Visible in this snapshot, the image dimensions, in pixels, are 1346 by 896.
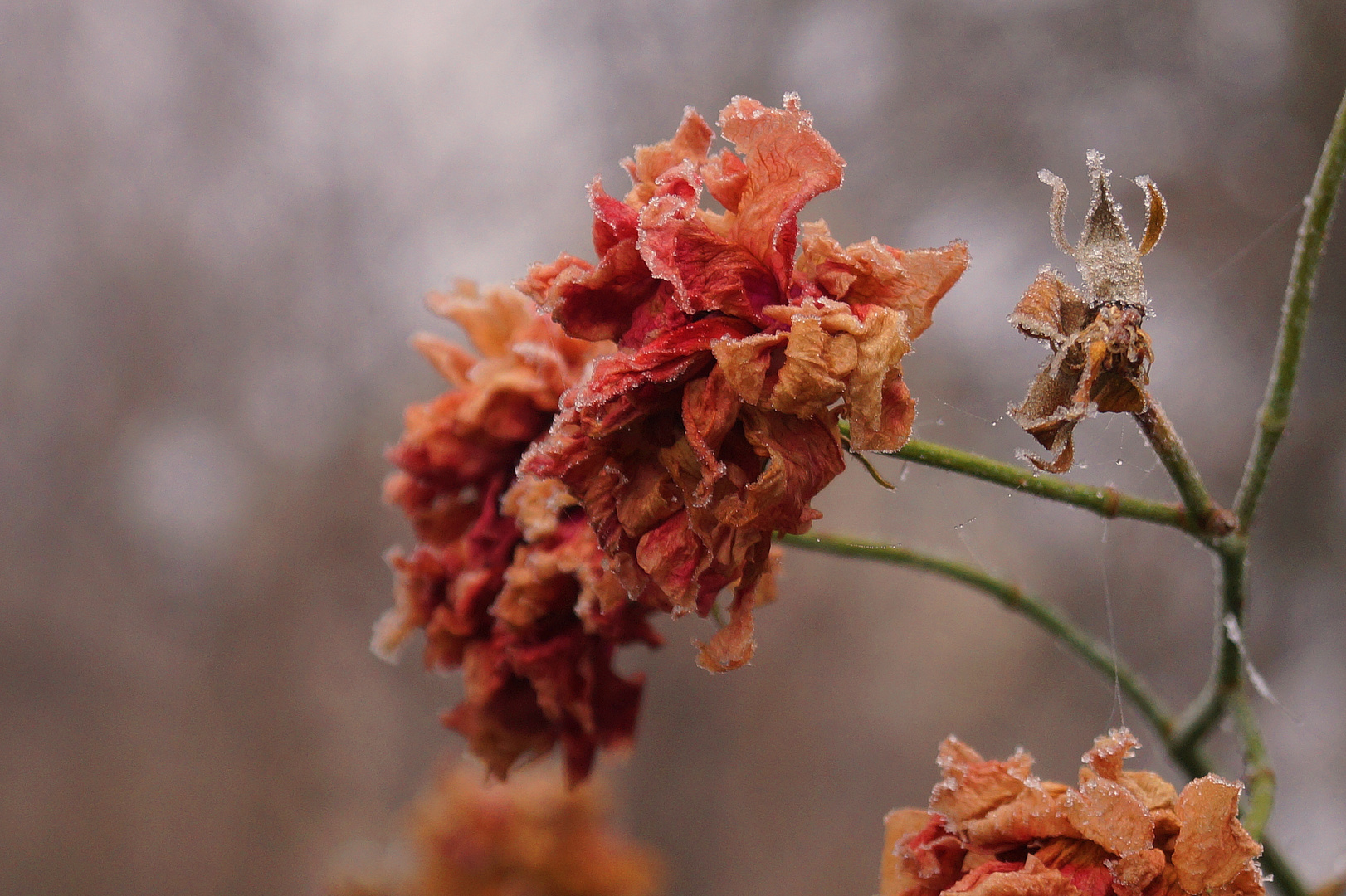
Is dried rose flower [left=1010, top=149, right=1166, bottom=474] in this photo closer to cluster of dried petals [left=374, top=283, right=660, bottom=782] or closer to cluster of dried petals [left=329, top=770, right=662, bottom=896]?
cluster of dried petals [left=374, top=283, right=660, bottom=782]

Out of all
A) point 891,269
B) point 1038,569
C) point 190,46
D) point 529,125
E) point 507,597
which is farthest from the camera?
point 190,46

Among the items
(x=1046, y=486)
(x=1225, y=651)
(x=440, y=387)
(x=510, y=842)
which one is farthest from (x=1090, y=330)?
(x=440, y=387)

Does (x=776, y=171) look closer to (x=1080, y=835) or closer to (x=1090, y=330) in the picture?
(x=1090, y=330)

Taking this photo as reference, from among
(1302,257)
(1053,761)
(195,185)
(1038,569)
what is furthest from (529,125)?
(1302,257)

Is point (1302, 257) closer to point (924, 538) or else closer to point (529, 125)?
point (924, 538)

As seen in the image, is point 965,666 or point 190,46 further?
point 190,46

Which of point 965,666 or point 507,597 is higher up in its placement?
point 965,666
